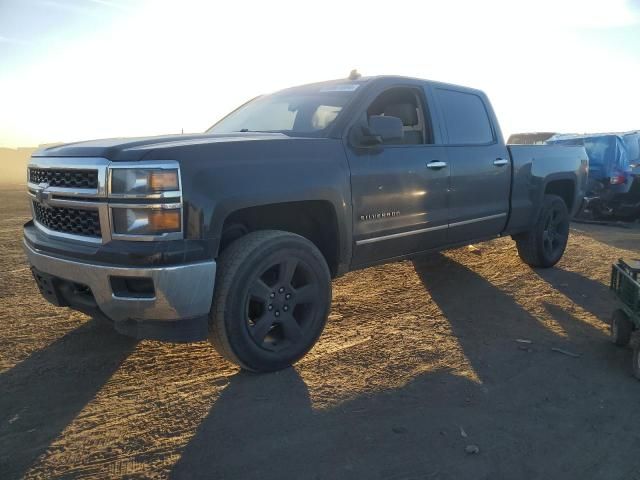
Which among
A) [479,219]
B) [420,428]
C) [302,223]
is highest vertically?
[302,223]

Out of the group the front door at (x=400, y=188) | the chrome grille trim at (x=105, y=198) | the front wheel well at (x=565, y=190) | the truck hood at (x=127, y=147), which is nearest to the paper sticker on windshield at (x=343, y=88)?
the front door at (x=400, y=188)

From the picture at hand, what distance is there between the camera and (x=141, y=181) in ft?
8.65

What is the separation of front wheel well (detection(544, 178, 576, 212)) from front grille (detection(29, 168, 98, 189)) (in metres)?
5.25

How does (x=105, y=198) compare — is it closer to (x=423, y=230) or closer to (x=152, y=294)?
(x=152, y=294)

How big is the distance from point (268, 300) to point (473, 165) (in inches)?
101

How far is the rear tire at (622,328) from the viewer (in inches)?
141

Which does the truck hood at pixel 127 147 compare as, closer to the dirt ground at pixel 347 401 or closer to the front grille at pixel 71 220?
the front grille at pixel 71 220

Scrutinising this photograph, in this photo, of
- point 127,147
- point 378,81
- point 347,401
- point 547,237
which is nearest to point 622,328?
point 347,401

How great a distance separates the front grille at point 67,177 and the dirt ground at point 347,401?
121 centimetres

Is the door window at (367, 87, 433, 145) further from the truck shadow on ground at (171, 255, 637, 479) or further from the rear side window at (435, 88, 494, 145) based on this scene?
the truck shadow on ground at (171, 255, 637, 479)

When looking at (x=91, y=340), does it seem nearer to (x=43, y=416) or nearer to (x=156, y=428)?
(x=43, y=416)

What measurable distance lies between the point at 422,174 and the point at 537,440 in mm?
2232

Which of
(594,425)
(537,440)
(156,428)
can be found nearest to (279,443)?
(156,428)

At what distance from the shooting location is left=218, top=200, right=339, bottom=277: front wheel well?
3242 mm
